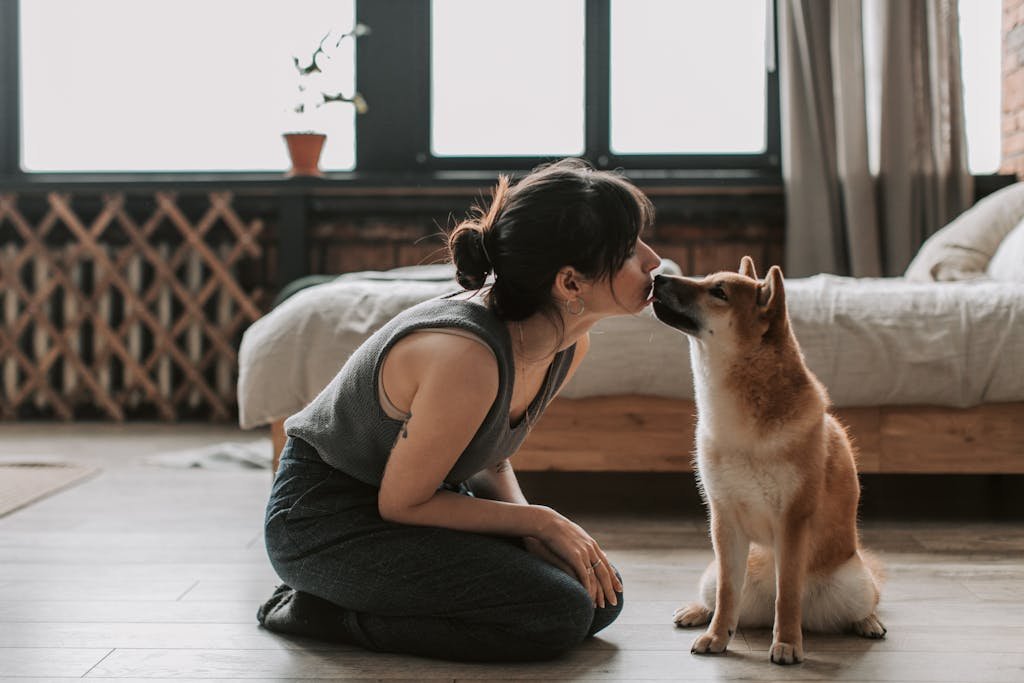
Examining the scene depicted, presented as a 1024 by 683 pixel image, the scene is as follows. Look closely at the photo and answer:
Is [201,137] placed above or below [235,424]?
above

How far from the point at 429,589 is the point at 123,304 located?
3.07m

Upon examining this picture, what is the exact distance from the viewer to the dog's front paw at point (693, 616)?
157cm

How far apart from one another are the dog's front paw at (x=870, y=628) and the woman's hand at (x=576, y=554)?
0.35m

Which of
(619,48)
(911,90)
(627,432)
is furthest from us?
(619,48)

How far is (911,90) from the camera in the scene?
381 cm

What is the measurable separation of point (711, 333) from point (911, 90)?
9.17 ft

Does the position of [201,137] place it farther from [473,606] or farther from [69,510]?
[473,606]

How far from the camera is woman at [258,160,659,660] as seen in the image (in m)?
1.33

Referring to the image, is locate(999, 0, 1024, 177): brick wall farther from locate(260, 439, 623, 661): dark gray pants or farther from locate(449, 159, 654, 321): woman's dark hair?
locate(260, 439, 623, 661): dark gray pants

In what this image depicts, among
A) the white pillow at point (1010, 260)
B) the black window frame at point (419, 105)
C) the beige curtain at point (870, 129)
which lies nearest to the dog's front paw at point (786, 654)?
the white pillow at point (1010, 260)

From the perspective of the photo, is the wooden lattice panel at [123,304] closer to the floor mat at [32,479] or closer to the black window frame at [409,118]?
the black window frame at [409,118]

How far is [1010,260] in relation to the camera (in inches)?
103

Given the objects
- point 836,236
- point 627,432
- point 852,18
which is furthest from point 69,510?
point 852,18

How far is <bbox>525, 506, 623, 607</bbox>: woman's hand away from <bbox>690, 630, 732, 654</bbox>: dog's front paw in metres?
0.13
